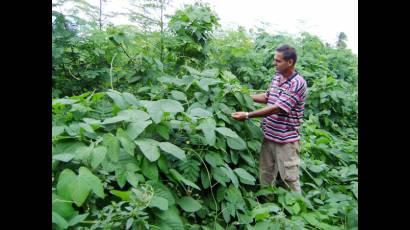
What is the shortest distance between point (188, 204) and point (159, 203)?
37 centimetres

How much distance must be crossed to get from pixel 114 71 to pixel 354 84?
5689 millimetres

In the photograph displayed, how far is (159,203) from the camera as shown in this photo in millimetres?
1679

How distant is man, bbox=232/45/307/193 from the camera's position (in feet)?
9.88

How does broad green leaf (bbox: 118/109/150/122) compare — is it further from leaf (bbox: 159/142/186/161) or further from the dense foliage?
leaf (bbox: 159/142/186/161)

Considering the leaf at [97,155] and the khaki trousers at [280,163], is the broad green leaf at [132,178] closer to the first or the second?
the leaf at [97,155]

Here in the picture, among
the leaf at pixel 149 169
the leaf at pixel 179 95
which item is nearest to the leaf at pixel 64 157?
the leaf at pixel 149 169

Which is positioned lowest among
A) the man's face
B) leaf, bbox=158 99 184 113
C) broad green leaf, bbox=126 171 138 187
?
broad green leaf, bbox=126 171 138 187

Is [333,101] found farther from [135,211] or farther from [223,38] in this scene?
[135,211]

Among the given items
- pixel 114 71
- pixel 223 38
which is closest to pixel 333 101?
pixel 223 38

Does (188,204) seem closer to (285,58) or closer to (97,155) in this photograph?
(97,155)

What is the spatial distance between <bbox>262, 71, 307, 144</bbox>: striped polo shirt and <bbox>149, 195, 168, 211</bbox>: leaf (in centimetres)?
154

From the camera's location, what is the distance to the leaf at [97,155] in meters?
1.57

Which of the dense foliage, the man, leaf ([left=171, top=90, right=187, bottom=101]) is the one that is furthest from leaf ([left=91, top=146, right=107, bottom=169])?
the man

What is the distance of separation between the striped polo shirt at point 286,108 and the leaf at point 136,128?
54.6 inches
